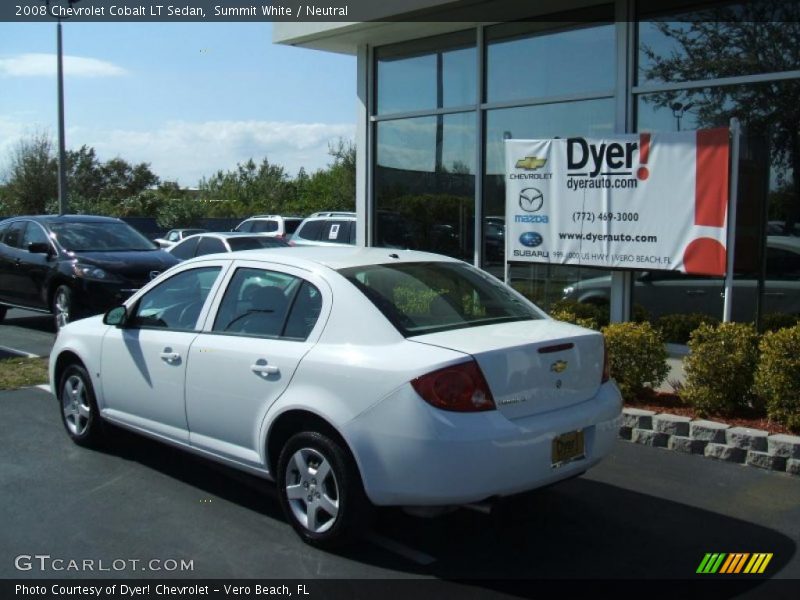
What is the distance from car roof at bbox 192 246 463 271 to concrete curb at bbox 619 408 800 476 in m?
2.18

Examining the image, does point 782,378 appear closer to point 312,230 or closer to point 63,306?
point 63,306

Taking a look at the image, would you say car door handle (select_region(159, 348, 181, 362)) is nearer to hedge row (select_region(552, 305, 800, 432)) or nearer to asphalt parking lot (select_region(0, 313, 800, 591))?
asphalt parking lot (select_region(0, 313, 800, 591))

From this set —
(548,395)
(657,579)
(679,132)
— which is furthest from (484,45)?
(657,579)

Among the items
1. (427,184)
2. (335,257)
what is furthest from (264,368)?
(427,184)

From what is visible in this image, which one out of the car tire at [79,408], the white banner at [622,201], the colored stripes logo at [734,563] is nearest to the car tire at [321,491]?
the colored stripes logo at [734,563]

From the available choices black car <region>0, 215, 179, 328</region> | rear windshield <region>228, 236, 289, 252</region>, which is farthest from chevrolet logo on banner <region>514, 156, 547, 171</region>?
rear windshield <region>228, 236, 289, 252</region>

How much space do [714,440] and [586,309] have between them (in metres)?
3.28

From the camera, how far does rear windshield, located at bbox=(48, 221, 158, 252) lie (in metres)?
12.5

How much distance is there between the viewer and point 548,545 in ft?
15.2

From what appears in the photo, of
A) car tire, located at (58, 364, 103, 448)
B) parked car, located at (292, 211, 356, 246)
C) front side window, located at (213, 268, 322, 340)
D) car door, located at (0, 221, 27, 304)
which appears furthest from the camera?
parked car, located at (292, 211, 356, 246)

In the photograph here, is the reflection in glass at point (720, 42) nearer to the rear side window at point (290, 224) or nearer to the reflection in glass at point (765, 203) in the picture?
the reflection in glass at point (765, 203)

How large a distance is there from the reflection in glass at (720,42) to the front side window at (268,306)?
576cm

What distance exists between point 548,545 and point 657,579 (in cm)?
64

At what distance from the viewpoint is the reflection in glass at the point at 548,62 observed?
377 inches
